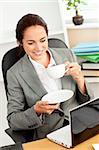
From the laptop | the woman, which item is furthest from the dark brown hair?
the laptop

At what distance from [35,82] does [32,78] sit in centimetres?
3

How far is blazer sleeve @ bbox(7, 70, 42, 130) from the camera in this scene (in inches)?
60.7

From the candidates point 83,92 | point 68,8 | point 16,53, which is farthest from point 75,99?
point 68,8

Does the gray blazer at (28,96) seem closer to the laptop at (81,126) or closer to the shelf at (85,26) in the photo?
the laptop at (81,126)

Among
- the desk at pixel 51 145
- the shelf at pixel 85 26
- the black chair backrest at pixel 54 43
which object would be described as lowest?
the desk at pixel 51 145

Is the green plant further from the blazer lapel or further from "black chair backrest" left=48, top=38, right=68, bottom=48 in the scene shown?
the blazer lapel

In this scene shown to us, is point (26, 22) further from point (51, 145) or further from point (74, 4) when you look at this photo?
point (74, 4)

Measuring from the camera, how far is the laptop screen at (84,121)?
1.25 metres

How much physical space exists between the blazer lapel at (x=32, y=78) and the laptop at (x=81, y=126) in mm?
351

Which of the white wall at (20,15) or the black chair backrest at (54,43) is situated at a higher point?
the white wall at (20,15)

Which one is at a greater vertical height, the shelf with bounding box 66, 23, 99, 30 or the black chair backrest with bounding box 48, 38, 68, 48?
the shelf with bounding box 66, 23, 99, 30

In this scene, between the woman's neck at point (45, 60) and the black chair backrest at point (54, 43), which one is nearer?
the woman's neck at point (45, 60)

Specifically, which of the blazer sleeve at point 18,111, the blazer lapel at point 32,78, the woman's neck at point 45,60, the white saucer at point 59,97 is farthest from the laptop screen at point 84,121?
the woman's neck at point 45,60

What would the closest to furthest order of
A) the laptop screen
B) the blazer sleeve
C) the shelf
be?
the laptop screen, the blazer sleeve, the shelf
